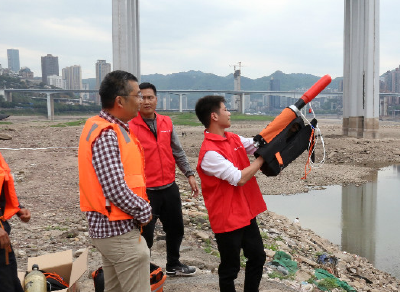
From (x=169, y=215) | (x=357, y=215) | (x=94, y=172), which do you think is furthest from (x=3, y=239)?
(x=357, y=215)

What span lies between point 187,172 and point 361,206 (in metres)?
7.48

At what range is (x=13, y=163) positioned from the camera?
12.4 meters

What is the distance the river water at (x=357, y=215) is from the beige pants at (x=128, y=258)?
478 centimetres

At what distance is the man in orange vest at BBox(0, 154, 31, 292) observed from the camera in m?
2.41

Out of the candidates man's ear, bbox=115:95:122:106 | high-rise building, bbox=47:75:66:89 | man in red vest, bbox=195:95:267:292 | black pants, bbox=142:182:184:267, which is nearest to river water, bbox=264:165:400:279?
black pants, bbox=142:182:184:267

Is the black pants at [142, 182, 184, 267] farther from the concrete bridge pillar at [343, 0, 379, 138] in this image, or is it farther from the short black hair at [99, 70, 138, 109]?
the concrete bridge pillar at [343, 0, 379, 138]

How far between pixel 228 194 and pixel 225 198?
0.12 ft

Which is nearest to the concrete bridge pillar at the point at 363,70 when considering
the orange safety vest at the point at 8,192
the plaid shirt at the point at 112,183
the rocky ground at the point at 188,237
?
the rocky ground at the point at 188,237

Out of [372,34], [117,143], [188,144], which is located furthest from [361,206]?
[372,34]

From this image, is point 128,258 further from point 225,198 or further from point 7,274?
point 225,198

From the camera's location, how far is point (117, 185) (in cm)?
229

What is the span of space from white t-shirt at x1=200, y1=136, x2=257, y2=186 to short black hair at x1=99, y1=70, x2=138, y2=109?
821 mm

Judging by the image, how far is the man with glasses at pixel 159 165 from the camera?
3900mm

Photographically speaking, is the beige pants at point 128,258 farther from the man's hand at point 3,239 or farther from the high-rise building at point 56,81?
the high-rise building at point 56,81
